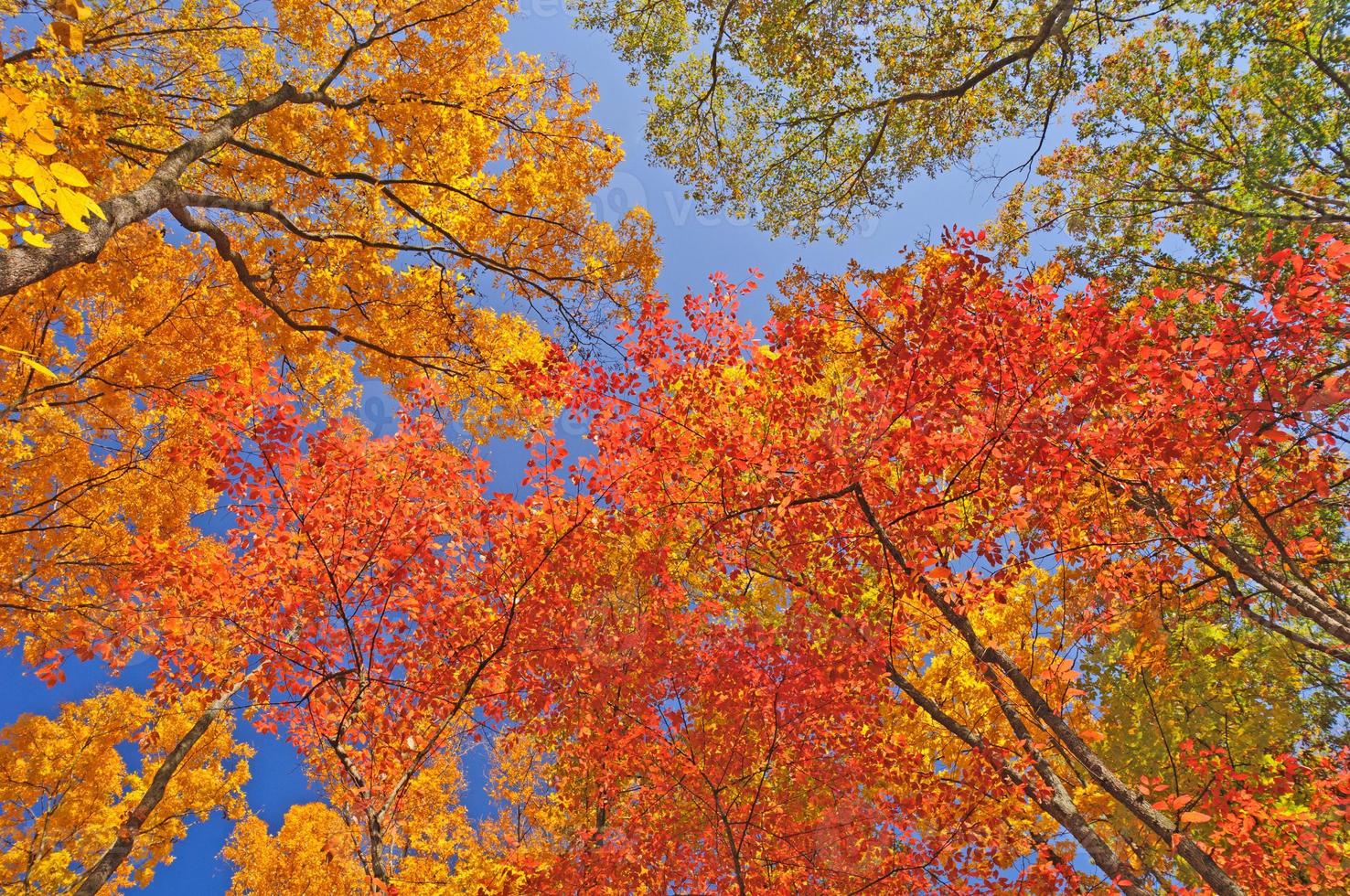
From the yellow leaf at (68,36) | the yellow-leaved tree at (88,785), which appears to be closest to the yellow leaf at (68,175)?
the yellow leaf at (68,36)

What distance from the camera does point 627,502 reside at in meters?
6.97

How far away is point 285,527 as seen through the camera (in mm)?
5965

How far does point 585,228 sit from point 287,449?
6.06 m

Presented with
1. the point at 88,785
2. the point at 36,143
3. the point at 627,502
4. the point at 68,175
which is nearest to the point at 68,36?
the point at 36,143

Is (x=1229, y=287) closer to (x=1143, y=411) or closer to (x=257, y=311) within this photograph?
(x=1143, y=411)

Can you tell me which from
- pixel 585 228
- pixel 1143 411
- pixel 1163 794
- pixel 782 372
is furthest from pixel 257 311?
pixel 1163 794

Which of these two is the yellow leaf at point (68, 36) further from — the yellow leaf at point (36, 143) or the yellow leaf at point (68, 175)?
the yellow leaf at point (68, 175)

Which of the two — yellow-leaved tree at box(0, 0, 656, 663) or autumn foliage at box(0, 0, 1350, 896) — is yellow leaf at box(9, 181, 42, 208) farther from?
yellow-leaved tree at box(0, 0, 656, 663)

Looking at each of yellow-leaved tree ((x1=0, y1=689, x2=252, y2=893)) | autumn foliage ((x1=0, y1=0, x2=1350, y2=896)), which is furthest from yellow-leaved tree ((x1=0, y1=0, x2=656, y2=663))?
yellow-leaved tree ((x1=0, y1=689, x2=252, y2=893))

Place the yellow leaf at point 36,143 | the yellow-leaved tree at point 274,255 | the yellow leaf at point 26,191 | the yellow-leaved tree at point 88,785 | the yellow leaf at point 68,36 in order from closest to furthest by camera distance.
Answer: the yellow leaf at point 26,191 < the yellow leaf at point 36,143 < the yellow leaf at point 68,36 < the yellow-leaved tree at point 274,255 < the yellow-leaved tree at point 88,785

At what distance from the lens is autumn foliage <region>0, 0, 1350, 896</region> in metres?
5.05

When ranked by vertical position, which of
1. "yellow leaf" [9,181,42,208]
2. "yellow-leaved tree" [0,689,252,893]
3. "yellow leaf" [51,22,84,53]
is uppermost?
"yellow-leaved tree" [0,689,252,893]

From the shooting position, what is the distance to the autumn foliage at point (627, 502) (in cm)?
505

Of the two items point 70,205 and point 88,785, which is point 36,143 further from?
point 88,785
